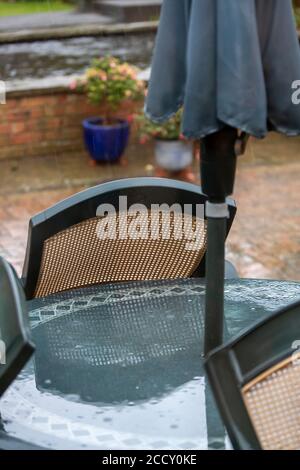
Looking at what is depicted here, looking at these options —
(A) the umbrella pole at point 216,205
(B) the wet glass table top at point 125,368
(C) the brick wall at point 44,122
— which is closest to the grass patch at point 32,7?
(C) the brick wall at point 44,122

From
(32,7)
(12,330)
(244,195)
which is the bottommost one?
(32,7)

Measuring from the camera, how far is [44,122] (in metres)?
7.61

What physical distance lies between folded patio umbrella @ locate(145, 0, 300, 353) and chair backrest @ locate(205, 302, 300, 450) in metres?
0.41

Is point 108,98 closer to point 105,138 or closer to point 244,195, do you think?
point 105,138

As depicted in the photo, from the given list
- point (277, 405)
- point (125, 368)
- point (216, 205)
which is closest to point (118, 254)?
point (125, 368)

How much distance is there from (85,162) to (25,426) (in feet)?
19.1

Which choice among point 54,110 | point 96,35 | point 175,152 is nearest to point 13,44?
point 96,35

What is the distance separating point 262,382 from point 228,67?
69cm

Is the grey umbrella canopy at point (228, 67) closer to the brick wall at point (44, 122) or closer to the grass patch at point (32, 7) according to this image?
the brick wall at point (44, 122)

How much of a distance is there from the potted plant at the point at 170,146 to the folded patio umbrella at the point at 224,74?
512 cm

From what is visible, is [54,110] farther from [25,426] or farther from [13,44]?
[25,426]

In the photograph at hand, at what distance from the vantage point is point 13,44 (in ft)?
38.8

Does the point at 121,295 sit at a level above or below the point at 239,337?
below

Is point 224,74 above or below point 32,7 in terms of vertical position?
above
